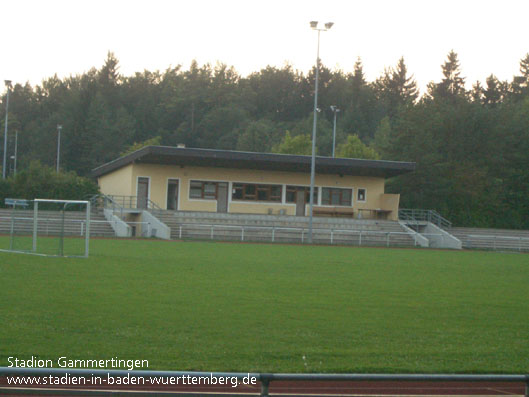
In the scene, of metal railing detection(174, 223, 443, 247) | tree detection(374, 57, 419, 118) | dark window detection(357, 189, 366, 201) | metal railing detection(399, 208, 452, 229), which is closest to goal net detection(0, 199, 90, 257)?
metal railing detection(174, 223, 443, 247)

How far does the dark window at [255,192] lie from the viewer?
4944 cm

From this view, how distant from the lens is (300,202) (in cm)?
5091

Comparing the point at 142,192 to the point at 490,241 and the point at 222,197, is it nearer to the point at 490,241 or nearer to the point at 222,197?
the point at 222,197

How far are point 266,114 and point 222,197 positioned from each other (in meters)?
58.7

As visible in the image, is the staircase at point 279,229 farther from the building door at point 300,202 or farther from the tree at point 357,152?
the tree at point 357,152

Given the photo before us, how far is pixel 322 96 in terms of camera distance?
10712 centimetres

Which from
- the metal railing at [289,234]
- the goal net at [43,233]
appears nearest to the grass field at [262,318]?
the goal net at [43,233]

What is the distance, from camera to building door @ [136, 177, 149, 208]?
157 feet

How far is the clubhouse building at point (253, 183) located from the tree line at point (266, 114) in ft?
33.7

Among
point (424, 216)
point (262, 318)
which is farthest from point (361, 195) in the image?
point (262, 318)

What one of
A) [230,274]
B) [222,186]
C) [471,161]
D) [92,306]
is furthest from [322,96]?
[92,306]

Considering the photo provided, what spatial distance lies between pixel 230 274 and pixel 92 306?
22.2 feet

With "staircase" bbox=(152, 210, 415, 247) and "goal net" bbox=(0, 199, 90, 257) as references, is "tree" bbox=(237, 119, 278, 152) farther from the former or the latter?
"goal net" bbox=(0, 199, 90, 257)

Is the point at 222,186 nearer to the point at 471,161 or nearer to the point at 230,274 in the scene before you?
the point at 471,161
